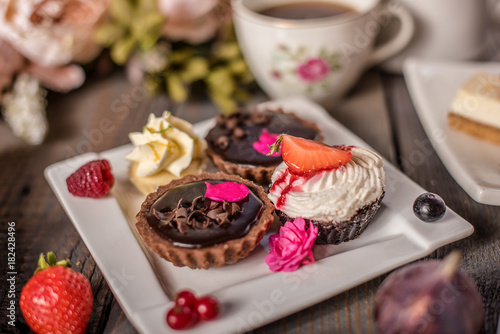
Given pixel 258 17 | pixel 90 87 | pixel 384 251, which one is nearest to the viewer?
pixel 384 251

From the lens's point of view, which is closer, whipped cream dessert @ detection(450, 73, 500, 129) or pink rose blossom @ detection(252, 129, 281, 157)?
pink rose blossom @ detection(252, 129, 281, 157)

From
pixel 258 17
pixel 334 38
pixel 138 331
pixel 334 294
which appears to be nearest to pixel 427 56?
pixel 334 38

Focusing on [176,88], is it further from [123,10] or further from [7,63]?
[7,63]

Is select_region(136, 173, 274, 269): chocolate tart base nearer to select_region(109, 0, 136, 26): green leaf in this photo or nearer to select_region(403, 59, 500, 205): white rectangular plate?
select_region(403, 59, 500, 205): white rectangular plate

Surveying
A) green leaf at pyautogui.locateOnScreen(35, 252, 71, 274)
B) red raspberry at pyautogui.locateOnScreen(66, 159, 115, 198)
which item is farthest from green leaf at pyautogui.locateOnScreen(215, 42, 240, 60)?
green leaf at pyautogui.locateOnScreen(35, 252, 71, 274)

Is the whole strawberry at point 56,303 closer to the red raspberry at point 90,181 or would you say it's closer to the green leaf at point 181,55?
the red raspberry at point 90,181

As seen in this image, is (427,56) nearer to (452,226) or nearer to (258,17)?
(258,17)
